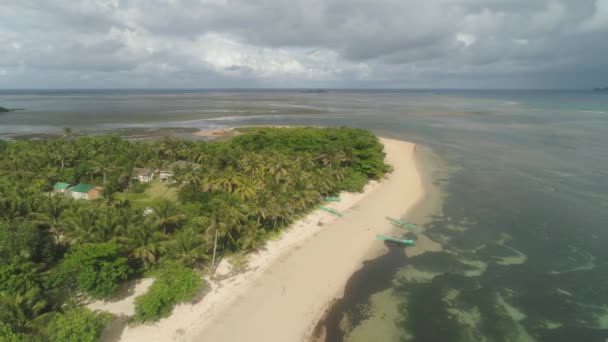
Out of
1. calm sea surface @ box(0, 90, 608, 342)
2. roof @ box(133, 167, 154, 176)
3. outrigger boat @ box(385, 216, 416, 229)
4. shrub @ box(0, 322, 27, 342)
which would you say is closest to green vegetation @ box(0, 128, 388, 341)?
shrub @ box(0, 322, 27, 342)

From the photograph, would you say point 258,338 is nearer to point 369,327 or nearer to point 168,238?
point 369,327

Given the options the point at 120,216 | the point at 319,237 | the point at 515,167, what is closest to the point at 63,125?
the point at 120,216

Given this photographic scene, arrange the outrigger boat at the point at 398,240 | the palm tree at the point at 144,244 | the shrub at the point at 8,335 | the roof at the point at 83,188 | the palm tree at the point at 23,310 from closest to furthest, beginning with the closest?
the shrub at the point at 8,335
the palm tree at the point at 23,310
the palm tree at the point at 144,244
the outrigger boat at the point at 398,240
the roof at the point at 83,188

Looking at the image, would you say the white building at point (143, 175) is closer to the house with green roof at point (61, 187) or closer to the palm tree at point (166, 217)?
the house with green roof at point (61, 187)

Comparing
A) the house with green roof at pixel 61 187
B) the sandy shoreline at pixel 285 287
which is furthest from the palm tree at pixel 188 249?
the house with green roof at pixel 61 187

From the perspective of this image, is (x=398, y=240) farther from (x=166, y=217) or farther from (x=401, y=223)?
(x=166, y=217)

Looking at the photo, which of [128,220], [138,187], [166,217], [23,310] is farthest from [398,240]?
[138,187]

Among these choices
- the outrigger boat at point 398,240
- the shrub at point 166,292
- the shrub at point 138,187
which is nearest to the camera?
the shrub at point 166,292
